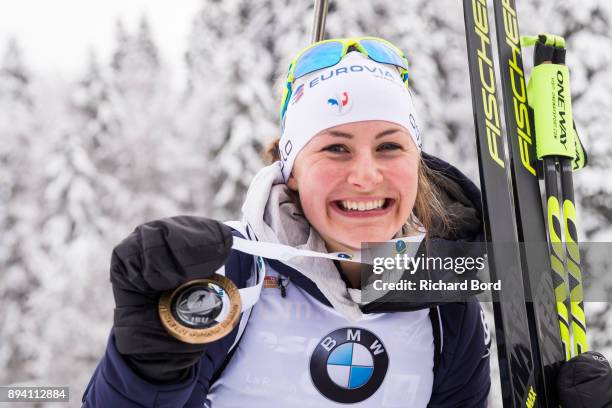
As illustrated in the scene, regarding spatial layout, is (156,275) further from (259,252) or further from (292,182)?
(292,182)

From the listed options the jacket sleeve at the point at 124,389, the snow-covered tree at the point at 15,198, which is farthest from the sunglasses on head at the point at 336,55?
the snow-covered tree at the point at 15,198

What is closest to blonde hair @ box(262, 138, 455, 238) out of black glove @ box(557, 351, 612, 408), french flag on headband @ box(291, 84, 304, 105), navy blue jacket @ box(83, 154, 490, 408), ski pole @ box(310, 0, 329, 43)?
navy blue jacket @ box(83, 154, 490, 408)

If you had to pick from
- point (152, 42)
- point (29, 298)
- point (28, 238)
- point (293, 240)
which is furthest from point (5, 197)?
point (293, 240)

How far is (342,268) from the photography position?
2250mm

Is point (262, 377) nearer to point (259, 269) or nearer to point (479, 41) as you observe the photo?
point (259, 269)

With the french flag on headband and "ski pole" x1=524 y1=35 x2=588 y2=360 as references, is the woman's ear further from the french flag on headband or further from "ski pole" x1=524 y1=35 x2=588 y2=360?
"ski pole" x1=524 y1=35 x2=588 y2=360

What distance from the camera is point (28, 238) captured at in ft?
41.5

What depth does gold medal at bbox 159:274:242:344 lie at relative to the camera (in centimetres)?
145

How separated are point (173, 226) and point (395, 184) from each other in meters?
0.92

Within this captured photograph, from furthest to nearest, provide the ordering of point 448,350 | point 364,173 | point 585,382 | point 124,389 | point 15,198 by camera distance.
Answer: point 15,198 → point 448,350 → point 585,382 → point 364,173 → point 124,389

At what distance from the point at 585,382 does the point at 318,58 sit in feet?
5.34

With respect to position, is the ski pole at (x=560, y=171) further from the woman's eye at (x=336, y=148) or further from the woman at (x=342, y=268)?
the woman's eye at (x=336, y=148)

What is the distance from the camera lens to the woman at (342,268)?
81.3 inches

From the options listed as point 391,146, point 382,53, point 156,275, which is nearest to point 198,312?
point 156,275
